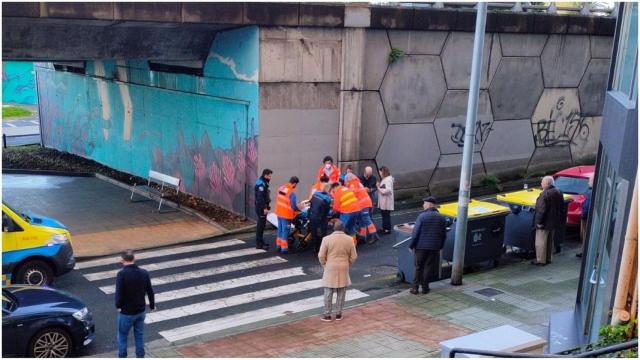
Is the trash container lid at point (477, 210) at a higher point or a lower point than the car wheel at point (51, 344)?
higher

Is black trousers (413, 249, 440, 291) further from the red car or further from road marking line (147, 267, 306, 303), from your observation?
the red car

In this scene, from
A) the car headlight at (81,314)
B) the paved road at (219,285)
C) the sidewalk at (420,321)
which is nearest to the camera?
the car headlight at (81,314)

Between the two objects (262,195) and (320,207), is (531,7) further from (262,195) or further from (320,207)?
(262,195)

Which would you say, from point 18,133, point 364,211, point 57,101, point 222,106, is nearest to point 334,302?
point 364,211

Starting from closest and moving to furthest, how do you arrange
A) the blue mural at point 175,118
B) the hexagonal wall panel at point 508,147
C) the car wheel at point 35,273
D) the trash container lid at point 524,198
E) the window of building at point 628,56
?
the window of building at point 628,56
the car wheel at point 35,273
the trash container lid at point 524,198
the blue mural at point 175,118
the hexagonal wall panel at point 508,147

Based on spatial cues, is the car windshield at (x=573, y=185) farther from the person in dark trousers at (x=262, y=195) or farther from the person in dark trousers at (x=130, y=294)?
the person in dark trousers at (x=130, y=294)

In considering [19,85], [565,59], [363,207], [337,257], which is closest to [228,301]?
[337,257]

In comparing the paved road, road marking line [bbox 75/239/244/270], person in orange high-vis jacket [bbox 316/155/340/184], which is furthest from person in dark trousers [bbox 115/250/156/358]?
person in orange high-vis jacket [bbox 316/155/340/184]

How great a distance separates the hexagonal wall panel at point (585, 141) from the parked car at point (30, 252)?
16224 mm

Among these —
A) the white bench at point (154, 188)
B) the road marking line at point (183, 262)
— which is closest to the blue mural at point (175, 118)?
the white bench at point (154, 188)

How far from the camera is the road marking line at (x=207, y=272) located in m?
12.6

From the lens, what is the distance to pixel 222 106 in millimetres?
17281

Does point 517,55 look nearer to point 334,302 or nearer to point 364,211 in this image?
point 364,211

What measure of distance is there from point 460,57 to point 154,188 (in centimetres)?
920
